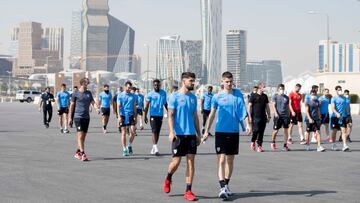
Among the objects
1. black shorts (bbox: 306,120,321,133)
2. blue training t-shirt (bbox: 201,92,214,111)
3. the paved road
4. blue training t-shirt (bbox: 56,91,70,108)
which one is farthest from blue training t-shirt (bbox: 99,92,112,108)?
black shorts (bbox: 306,120,321,133)

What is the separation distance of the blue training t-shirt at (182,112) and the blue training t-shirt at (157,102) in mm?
6058

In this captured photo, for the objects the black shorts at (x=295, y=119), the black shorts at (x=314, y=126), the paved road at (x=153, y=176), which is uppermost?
the black shorts at (x=295, y=119)

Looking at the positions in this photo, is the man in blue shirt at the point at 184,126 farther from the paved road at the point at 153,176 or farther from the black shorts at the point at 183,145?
the paved road at the point at 153,176

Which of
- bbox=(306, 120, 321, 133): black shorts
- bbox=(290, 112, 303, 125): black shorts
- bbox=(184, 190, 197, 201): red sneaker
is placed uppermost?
bbox=(290, 112, 303, 125): black shorts

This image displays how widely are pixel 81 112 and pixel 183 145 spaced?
499cm

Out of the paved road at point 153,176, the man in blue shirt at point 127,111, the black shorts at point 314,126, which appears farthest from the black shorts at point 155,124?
the black shorts at point 314,126

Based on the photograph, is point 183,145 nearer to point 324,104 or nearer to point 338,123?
point 338,123

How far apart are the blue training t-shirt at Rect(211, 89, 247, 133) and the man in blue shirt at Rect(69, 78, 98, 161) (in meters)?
4.65

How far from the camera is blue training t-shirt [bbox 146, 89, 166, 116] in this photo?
1457 cm

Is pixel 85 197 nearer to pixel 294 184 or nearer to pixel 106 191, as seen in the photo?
pixel 106 191

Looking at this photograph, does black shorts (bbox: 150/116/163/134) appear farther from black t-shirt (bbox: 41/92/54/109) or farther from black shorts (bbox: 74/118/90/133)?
black t-shirt (bbox: 41/92/54/109)

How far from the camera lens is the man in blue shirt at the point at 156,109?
46.4 ft

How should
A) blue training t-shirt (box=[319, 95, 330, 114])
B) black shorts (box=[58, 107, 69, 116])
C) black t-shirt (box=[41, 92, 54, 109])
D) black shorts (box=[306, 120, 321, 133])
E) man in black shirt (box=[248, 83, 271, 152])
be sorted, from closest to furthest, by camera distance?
man in black shirt (box=[248, 83, 271, 152])
black shorts (box=[306, 120, 321, 133])
blue training t-shirt (box=[319, 95, 330, 114])
black shorts (box=[58, 107, 69, 116])
black t-shirt (box=[41, 92, 54, 109])

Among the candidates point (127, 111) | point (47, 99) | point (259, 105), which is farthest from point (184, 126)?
point (47, 99)
